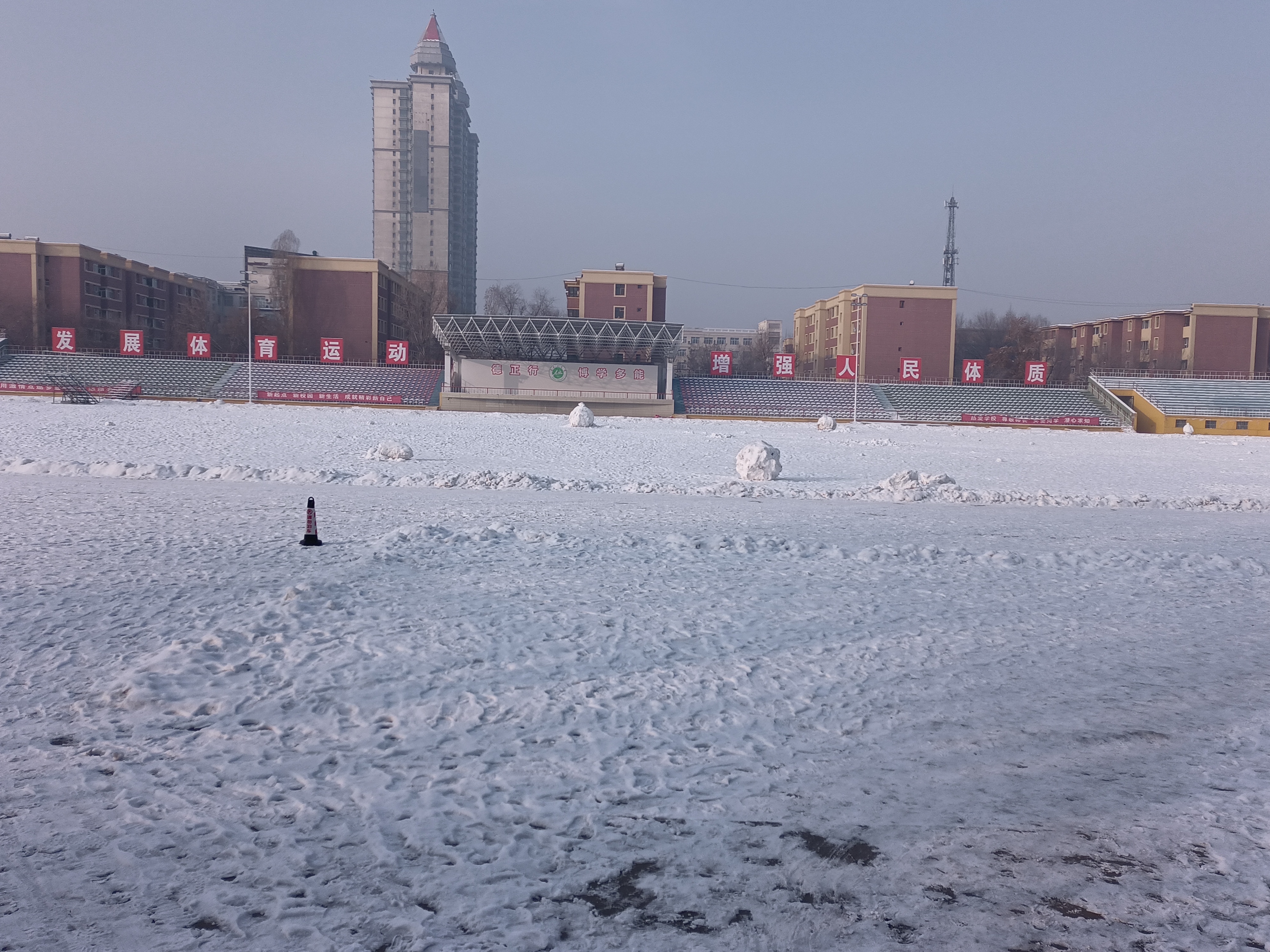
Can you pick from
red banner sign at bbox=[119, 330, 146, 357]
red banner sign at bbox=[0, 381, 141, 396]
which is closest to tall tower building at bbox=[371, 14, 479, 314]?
red banner sign at bbox=[119, 330, 146, 357]

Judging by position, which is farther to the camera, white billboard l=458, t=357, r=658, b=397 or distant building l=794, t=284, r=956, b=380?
distant building l=794, t=284, r=956, b=380

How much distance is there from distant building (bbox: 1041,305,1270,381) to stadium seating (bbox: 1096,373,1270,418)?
12.6 metres

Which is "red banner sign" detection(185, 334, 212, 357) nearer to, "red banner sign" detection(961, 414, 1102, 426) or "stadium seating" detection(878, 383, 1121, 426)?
"stadium seating" detection(878, 383, 1121, 426)

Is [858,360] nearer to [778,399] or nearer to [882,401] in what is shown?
[778,399]

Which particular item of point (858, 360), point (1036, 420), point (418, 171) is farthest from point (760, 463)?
point (418, 171)

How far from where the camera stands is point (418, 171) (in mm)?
154250

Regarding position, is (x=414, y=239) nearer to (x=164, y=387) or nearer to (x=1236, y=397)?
(x=164, y=387)

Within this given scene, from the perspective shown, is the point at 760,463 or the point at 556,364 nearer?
the point at 760,463

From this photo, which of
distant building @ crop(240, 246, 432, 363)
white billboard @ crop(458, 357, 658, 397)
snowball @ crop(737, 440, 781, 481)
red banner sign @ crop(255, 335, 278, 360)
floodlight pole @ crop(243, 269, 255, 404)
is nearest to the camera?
snowball @ crop(737, 440, 781, 481)

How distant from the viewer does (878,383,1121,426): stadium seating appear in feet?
180

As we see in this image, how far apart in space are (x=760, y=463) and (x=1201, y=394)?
51.9 m

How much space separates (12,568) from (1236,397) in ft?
219

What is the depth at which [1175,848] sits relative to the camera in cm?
371

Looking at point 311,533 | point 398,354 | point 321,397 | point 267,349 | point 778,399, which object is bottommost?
point 311,533
